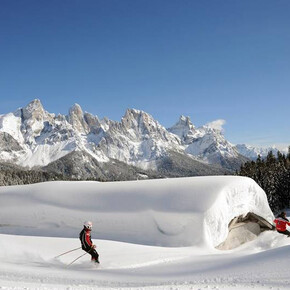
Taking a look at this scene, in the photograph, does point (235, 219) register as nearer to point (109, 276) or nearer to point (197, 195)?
point (197, 195)

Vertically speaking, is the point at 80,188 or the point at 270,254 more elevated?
the point at 80,188

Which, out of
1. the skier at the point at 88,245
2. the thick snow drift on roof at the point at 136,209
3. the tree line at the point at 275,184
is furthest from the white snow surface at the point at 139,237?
the tree line at the point at 275,184

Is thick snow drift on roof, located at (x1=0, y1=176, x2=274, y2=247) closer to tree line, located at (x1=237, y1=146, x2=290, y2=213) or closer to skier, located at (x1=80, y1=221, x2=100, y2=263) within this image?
skier, located at (x1=80, y1=221, x2=100, y2=263)

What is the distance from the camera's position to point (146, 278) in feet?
39.2

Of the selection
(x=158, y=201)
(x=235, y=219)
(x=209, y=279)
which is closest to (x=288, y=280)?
(x=209, y=279)

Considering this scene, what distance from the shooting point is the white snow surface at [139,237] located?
11133mm

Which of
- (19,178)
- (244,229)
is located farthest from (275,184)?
(19,178)

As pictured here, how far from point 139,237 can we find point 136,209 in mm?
2217

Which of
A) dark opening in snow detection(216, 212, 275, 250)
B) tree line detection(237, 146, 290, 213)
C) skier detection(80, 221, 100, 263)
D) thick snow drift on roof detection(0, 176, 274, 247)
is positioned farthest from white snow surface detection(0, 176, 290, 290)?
tree line detection(237, 146, 290, 213)

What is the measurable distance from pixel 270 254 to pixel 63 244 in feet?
36.1

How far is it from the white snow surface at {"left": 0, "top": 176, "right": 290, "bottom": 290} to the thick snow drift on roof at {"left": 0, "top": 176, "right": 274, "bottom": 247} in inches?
2.6

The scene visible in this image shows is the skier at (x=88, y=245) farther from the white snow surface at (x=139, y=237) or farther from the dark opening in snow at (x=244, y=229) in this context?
the dark opening in snow at (x=244, y=229)

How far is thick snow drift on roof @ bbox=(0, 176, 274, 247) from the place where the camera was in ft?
70.8

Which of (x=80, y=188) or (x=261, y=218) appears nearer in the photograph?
(x=80, y=188)
